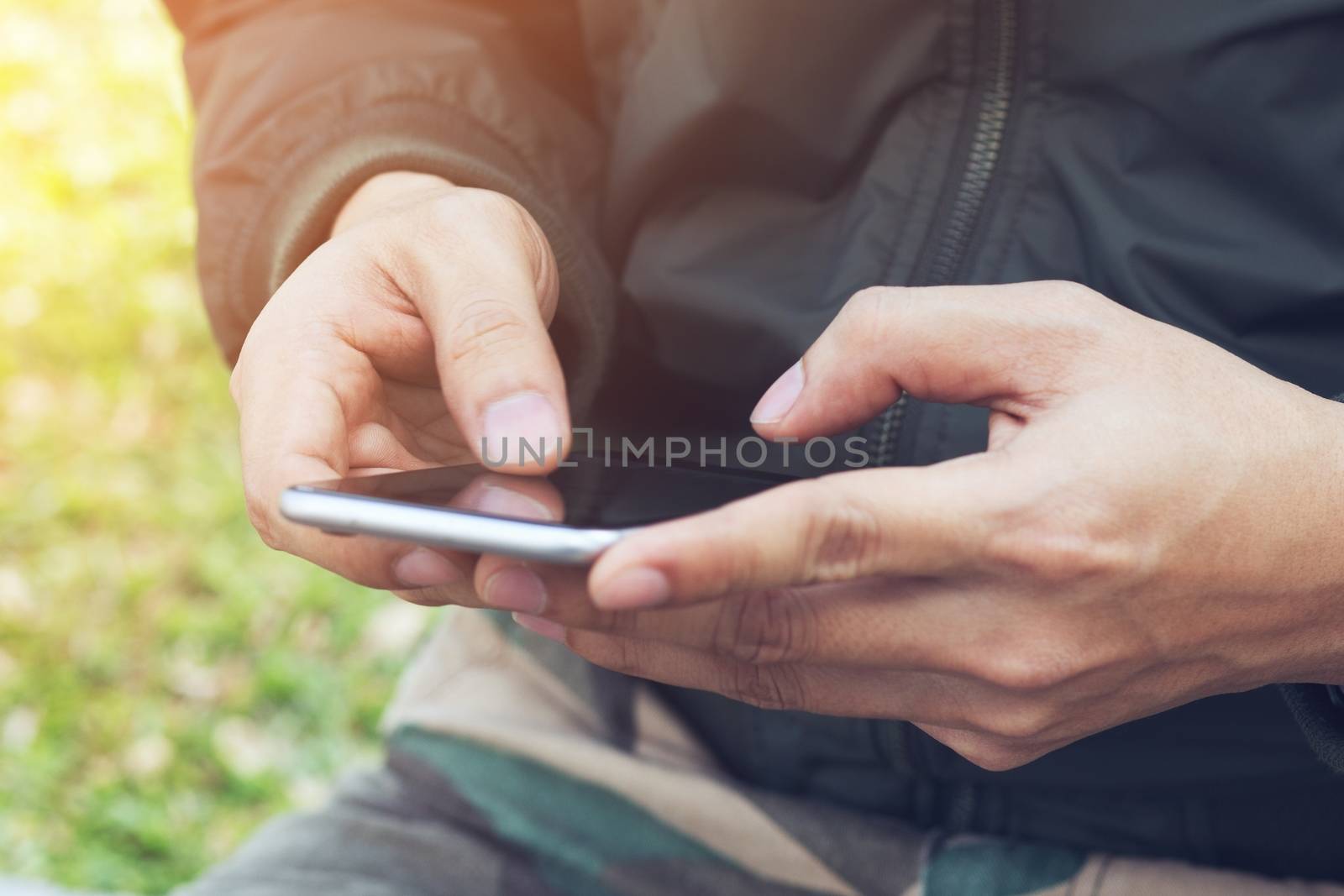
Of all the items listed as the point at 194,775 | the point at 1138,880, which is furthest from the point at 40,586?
the point at 1138,880

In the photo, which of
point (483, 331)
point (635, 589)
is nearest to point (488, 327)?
point (483, 331)

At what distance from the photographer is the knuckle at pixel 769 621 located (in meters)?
0.89

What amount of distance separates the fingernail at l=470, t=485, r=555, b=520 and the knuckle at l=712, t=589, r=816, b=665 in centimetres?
17

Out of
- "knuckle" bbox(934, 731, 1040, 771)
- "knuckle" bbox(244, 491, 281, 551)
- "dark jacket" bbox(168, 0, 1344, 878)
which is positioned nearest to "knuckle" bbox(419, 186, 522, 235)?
"dark jacket" bbox(168, 0, 1344, 878)

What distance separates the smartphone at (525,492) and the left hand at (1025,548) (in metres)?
0.07

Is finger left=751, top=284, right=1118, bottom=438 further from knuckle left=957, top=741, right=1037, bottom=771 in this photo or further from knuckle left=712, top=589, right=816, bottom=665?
knuckle left=957, top=741, right=1037, bottom=771

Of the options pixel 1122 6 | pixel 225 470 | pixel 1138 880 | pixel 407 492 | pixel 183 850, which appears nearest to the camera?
pixel 407 492

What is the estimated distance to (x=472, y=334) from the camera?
0.94 metres

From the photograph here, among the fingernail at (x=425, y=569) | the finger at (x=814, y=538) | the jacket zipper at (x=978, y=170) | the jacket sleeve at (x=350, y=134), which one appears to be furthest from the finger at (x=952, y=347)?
the jacket sleeve at (x=350, y=134)

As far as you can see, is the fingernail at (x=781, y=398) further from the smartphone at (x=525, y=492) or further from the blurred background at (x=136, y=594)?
the blurred background at (x=136, y=594)

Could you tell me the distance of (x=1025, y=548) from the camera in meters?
0.85

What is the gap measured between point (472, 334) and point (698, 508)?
26 cm

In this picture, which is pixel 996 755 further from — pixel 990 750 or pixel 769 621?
pixel 769 621

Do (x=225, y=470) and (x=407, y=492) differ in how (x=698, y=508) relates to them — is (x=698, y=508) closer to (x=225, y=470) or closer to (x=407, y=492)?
(x=407, y=492)
